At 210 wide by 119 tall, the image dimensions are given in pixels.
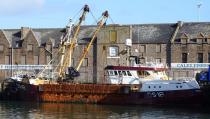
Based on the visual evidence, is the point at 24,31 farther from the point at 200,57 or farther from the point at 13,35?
the point at 200,57

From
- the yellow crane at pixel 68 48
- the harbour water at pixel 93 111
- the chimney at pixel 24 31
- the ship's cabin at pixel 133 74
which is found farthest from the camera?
the chimney at pixel 24 31

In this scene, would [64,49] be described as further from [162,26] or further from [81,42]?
[162,26]

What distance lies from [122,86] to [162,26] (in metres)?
24.0

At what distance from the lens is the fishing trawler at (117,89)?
59250 millimetres

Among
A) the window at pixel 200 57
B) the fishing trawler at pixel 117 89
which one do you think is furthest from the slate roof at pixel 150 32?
the fishing trawler at pixel 117 89

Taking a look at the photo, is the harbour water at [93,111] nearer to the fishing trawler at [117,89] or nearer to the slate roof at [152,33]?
the fishing trawler at [117,89]

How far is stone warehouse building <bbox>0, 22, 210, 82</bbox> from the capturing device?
7819 centimetres

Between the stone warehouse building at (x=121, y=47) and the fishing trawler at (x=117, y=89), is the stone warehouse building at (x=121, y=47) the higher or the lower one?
the higher one

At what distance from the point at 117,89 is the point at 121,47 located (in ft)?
66.4

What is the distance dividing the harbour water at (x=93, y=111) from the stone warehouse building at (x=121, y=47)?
17.9 meters

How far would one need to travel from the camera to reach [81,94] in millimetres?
62938

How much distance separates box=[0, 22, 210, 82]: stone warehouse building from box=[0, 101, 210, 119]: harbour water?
17896mm

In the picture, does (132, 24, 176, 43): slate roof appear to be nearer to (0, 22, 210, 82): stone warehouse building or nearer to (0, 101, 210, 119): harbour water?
(0, 22, 210, 82): stone warehouse building

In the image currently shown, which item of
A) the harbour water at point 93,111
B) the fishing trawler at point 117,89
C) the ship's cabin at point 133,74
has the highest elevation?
the ship's cabin at point 133,74
